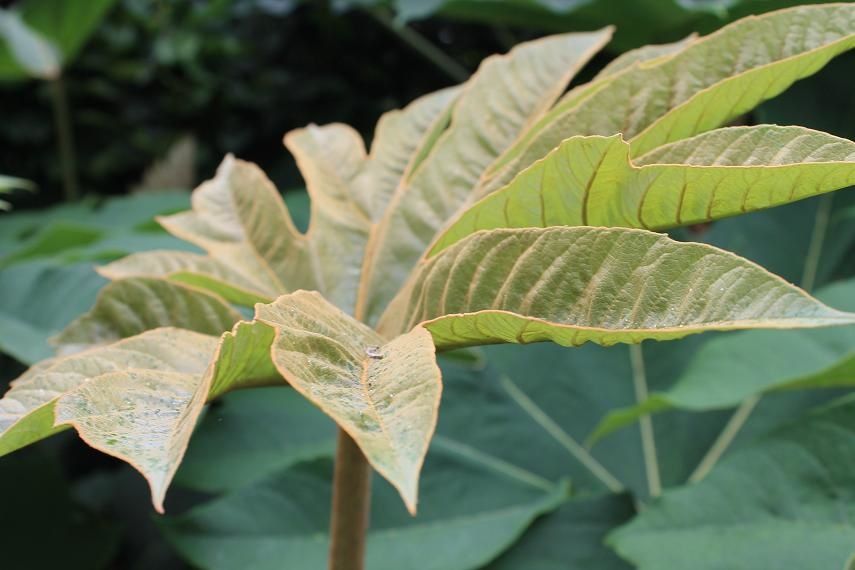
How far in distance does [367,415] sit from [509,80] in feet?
1.04

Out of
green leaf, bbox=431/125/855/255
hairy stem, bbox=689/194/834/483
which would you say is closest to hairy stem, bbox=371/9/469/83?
hairy stem, bbox=689/194/834/483

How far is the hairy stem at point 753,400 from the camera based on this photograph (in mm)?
673

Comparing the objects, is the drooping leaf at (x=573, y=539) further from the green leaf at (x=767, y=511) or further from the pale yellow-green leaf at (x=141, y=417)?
the pale yellow-green leaf at (x=141, y=417)

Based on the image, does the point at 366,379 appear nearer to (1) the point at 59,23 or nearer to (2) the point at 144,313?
(2) the point at 144,313

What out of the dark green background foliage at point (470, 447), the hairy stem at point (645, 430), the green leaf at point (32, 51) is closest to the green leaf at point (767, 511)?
the dark green background foliage at point (470, 447)

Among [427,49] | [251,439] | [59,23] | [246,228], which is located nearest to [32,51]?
[59,23]

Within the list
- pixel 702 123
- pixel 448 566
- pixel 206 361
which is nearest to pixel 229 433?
pixel 448 566

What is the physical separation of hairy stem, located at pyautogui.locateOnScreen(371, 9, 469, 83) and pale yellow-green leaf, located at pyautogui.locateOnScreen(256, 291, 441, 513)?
1.06m

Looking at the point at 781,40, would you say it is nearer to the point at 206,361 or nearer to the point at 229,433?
the point at 206,361

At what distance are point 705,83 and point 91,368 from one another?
304 mm

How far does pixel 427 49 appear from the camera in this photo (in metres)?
1.35

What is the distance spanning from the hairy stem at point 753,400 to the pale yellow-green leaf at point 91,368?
1.30ft

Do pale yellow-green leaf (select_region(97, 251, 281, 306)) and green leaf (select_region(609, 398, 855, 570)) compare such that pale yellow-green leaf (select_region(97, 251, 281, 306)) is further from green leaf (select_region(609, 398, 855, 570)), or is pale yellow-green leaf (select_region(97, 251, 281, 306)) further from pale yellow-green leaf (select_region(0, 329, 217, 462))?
green leaf (select_region(609, 398, 855, 570))

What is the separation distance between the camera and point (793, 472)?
1.74 feet
